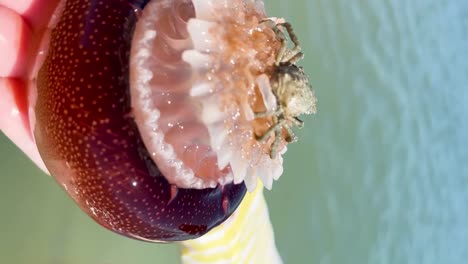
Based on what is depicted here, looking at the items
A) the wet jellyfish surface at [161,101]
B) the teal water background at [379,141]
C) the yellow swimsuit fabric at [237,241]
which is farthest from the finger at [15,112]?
the teal water background at [379,141]

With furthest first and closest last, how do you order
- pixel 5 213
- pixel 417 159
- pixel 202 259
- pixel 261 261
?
pixel 417 159, pixel 261 261, pixel 202 259, pixel 5 213

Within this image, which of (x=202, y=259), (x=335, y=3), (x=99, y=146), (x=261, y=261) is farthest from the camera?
(x=335, y=3)

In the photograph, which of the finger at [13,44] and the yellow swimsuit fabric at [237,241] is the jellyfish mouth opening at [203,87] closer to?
the finger at [13,44]

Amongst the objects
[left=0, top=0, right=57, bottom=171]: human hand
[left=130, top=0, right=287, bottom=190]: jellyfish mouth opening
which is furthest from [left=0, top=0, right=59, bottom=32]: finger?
[left=130, top=0, right=287, bottom=190]: jellyfish mouth opening

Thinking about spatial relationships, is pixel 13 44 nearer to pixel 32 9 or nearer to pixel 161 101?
pixel 32 9

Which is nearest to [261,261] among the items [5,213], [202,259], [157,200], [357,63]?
[202,259]

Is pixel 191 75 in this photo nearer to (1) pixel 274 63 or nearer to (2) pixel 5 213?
(1) pixel 274 63

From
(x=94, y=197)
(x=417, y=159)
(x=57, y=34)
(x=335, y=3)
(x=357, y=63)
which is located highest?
(x=57, y=34)
